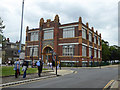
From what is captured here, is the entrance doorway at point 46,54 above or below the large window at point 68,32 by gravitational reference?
below

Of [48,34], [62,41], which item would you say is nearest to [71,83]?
[62,41]

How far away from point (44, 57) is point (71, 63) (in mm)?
9720

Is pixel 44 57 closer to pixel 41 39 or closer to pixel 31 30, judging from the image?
pixel 41 39

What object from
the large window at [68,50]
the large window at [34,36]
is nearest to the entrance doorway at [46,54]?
the large window at [34,36]

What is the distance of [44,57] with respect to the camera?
40562 mm

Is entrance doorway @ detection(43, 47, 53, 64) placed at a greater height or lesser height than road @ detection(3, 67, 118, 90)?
greater

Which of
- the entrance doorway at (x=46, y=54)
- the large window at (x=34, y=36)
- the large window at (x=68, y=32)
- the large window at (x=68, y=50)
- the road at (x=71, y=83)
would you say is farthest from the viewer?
the large window at (x=34, y=36)

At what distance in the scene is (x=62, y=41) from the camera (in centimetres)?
3756

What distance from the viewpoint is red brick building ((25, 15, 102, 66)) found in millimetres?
35094

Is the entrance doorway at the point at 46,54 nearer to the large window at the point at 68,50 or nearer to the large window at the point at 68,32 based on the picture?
the large window at the point at 68,50

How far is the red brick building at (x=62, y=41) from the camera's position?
3509 cm

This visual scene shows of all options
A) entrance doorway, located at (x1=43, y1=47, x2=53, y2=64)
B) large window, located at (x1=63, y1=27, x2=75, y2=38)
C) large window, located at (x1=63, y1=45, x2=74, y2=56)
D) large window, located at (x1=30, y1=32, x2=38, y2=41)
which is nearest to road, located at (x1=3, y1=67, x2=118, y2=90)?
large window, located at (x1=63, y1=45, x2=74, y2=56)

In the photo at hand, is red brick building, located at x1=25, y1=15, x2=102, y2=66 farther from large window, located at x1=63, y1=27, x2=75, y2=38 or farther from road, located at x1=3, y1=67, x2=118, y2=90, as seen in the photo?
road, located at x1=3, y1=67, x2=118, y2=90

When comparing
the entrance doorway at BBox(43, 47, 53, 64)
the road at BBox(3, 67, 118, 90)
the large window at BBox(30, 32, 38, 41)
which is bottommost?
the road at BBox(3, 67, 118, 90)
